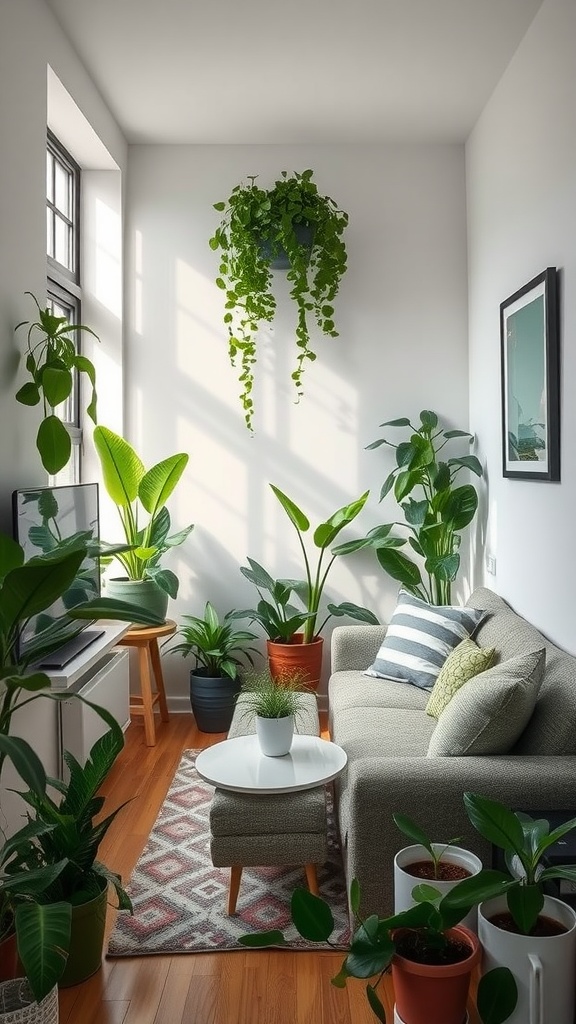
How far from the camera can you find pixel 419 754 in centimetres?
274

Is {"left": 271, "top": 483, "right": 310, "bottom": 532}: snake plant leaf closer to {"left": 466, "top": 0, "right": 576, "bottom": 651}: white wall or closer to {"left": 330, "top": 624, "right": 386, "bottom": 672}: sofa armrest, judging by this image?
{"left": 330, "top": 624, "right": 386, "bottom": 672}: sofa armrest

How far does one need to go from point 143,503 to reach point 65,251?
1329 millimetres

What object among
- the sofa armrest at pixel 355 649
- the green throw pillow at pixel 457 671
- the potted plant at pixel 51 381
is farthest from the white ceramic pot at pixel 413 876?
the sofa armrest at pixel 355 649

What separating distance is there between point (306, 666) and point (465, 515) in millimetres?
1077

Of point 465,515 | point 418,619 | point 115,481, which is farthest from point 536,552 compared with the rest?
point 115,481

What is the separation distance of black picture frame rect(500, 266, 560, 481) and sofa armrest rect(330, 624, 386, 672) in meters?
0.95

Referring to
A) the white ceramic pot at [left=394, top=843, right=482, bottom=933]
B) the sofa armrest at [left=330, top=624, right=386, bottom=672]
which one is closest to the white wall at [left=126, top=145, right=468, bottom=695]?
the sofa armrest at [left=330, top=624, right=386, bottom=672]

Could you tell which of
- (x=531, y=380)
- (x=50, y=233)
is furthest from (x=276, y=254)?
(x=531, y=380)

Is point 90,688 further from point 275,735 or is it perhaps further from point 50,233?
point 50,233

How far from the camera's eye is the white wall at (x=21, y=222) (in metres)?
2.77

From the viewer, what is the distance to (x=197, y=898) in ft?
8.76

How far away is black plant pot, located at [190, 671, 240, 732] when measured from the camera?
14.2ft

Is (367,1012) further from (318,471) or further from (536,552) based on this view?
(318,471)

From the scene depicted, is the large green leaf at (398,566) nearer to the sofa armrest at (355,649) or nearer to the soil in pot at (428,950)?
the sofa armrest at (355,649)
